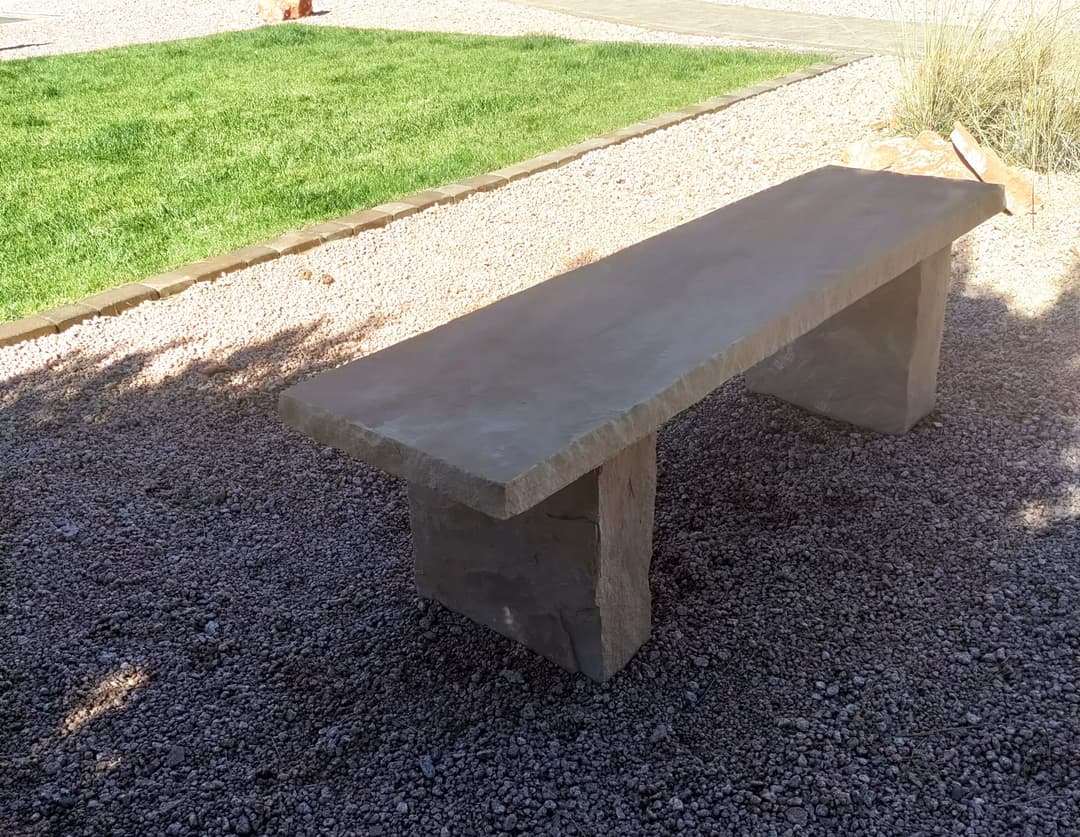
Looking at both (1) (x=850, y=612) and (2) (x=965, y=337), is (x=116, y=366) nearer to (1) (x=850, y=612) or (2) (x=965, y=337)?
(1) (x=850, y=612)

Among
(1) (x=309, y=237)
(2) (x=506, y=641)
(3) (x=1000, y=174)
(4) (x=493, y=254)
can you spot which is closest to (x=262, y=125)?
(1) (x=309, y=237)

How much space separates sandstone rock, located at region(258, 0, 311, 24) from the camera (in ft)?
36.8

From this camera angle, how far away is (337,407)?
2.04m

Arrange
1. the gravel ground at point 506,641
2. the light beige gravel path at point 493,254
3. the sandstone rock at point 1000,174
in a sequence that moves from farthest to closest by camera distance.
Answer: the sandstone rock at point 1000,174
the light beige gravel path at point 493,254
the gravel ground at point 506,641

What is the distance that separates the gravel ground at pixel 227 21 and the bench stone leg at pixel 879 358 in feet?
22.3

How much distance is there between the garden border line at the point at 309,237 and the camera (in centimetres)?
421

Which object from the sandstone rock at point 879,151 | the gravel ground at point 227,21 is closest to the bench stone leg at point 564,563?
the sandstone rock at point 879,151

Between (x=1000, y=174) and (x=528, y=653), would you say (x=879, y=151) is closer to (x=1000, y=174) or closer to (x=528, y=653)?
(x=1000, y=174)

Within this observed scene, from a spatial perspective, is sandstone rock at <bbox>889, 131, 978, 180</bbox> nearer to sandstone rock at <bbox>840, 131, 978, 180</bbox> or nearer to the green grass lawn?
sandstone rock at <bbox>840, 131, 978, 180</bbox>

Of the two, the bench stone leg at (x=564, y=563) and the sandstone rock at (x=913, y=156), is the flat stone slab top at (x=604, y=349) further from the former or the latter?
the sandstone rock at (x=913, y=156)

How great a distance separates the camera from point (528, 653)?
8.04 feet

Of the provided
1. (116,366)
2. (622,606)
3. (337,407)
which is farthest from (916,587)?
(116,366)

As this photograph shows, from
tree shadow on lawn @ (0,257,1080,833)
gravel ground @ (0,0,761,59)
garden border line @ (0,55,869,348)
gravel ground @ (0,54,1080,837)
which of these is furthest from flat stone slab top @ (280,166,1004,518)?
gravel ground @ (0,0,761,59)

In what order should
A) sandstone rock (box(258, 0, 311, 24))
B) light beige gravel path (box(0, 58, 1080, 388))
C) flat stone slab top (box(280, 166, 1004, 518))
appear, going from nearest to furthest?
flat stone slab top (box(280, 166, 1004, 518)), light beige gravel path (box(0, 58, 1080, 388)), sandstone rock (box(258, 0, 311, 24))
